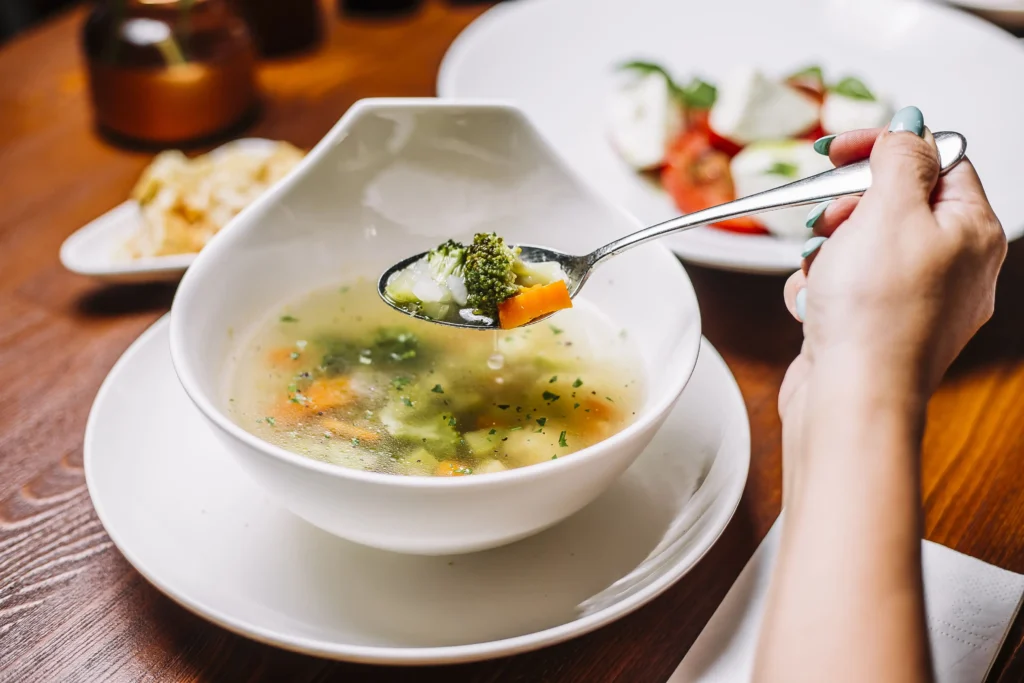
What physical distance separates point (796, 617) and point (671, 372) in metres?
0.36

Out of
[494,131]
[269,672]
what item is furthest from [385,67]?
[269,672]

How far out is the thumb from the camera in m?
0.86

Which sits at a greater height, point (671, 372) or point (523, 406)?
point (671, 372)

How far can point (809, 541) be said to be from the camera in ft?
2.41

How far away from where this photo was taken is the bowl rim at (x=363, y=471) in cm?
81

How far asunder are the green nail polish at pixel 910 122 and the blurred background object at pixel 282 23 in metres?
1.73

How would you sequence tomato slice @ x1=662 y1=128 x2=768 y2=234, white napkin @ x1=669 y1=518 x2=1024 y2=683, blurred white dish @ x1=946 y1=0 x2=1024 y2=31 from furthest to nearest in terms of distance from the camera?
1. blurred white dish @ x1=946 y1=0 x2=1024 y2=31
2. tomato slice @ x1=662 y1=128 x2=768 y2=234
3. white napkin @ x1=669 y1=518 x2=1024 y2=683

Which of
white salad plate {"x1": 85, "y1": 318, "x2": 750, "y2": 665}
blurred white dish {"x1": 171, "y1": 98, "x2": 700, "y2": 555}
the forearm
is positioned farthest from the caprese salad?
the forearm

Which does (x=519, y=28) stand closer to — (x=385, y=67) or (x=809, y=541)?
(x=385, y=67)

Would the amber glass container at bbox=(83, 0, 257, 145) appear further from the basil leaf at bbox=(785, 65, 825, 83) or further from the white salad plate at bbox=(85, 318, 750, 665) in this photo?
the basil leaf at bbox=(785, 65, 825, 83)

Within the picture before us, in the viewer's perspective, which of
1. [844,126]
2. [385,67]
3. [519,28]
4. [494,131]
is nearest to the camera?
[494,131]

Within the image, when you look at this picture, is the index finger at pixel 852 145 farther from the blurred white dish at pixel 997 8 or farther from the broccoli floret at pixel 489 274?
the blurred white dish at pixel 997 8

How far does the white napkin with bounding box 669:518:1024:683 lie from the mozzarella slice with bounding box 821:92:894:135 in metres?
0.98

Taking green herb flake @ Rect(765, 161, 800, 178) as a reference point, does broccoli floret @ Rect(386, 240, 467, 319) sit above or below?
above
